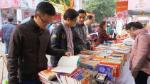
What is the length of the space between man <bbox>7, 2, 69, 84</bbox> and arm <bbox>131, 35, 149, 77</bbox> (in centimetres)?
166

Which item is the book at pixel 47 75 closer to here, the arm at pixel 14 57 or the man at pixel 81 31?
the arm at pixel 14 57

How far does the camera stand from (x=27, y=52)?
227cm

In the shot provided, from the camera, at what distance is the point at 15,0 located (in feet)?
13.5

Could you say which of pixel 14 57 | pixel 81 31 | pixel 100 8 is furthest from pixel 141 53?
pixel 100 8

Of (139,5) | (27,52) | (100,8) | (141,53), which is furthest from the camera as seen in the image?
(100,8)

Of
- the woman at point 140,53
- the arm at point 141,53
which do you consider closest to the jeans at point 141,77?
the woman at point 140,53

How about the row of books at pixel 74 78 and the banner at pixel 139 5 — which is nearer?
the row of books at pixel 74 78

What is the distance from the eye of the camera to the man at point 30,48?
2.18m

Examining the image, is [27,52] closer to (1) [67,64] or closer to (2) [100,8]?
(1) [67,64]

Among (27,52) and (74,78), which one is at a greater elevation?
(27,52)

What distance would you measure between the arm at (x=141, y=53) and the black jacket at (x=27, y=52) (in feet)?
5.46

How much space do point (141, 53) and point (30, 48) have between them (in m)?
1.89

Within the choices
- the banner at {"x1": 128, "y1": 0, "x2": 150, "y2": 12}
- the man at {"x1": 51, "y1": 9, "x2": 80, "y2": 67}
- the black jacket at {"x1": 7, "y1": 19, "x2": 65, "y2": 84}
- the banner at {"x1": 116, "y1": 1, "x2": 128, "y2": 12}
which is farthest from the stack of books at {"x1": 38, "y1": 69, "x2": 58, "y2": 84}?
the banner at {"x1": 116, "y1": 1, "x2": 128, "y2": 12}

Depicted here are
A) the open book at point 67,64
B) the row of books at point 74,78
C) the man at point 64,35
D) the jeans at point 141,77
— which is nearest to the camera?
A: the row of books at point 74,78
